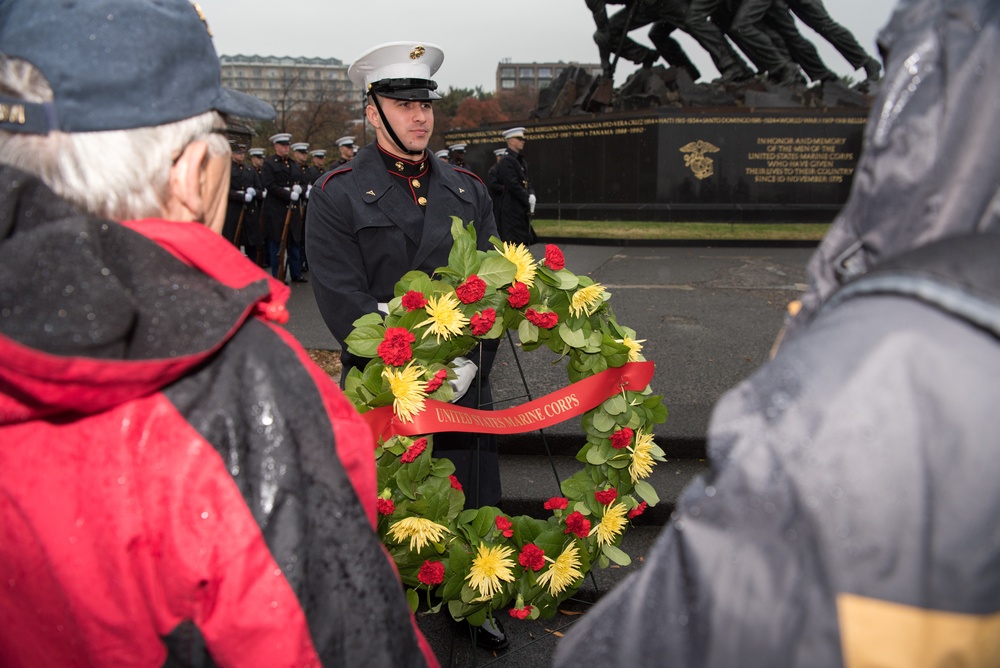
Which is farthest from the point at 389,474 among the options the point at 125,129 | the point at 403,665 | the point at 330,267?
the point at 125,129

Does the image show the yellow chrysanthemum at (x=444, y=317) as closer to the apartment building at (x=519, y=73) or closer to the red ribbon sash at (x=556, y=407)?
the red ribbon sash at (x=556, y=407)

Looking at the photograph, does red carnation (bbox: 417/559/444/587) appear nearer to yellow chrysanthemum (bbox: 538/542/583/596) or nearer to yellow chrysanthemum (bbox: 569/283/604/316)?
yellow chrysanthemum (bbox: 538/542/583/596)

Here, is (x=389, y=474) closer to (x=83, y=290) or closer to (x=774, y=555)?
(x=83, y=290)

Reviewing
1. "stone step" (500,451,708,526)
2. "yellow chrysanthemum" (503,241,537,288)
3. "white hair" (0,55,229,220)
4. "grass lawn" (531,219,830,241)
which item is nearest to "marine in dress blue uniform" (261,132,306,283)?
"grass lawn" (531,219,830,241)

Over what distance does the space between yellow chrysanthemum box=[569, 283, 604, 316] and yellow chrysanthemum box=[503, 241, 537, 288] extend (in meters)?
0.17

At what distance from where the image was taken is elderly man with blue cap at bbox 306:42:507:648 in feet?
10.0

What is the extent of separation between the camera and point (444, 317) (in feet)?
8.11

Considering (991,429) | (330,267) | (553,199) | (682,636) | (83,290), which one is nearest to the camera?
(991,429)

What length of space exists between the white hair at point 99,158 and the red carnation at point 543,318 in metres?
1.60

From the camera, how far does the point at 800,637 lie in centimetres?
72

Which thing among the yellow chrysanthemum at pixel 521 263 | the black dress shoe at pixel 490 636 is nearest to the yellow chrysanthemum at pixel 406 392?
the yellow chrysanthemum at pixel 521 263

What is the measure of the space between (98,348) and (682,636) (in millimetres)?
766

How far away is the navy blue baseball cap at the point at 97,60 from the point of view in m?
1.03

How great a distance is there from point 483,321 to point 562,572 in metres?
0.96
